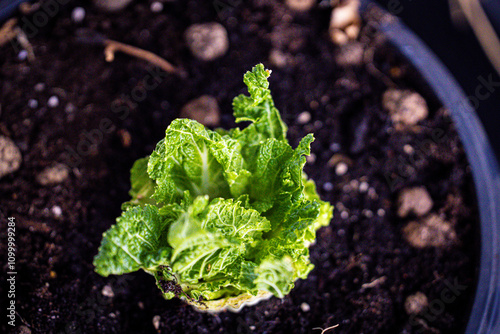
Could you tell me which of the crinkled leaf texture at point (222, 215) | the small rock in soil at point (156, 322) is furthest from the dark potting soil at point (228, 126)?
the crinkled leaf texture at point (222, 215)

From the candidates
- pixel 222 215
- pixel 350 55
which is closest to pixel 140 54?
pixel 350 55

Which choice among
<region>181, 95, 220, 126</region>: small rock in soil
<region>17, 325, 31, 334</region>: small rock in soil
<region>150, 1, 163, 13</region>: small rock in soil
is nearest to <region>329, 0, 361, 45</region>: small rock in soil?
<region>181, 95, 220, 126</region>: small rock in soil

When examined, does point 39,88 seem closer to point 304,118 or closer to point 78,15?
point 78,15

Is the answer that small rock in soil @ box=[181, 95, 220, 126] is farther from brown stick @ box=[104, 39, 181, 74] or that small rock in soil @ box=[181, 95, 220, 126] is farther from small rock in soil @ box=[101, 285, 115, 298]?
small rock in soil @ box=[101, 285, 115, 298]

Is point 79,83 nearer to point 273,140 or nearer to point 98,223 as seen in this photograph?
point 98,223

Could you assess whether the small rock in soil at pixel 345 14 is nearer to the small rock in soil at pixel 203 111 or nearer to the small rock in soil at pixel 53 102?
the small rock in soil at pixel 203 111

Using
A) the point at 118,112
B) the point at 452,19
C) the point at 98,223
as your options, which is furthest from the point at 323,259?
the point at 452,19
